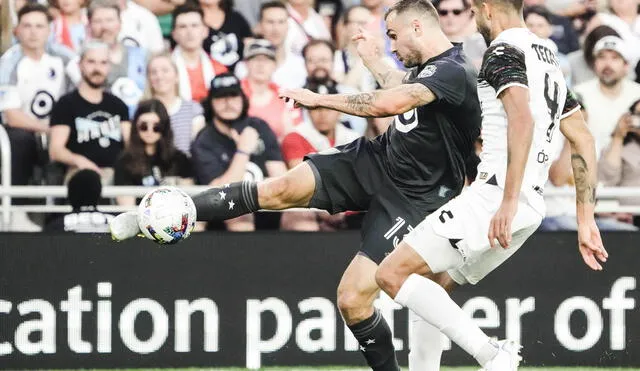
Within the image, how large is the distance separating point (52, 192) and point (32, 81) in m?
1.20

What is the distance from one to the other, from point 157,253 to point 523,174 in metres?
3.38

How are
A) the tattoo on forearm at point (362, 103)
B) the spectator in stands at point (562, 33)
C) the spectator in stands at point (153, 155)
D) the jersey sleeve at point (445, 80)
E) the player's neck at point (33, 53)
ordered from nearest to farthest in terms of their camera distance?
the tattoo on forearm at point (362, 103) → the jersey sleeve at point (445, 80) → the spectator in stands at point (153, 155) → the player's neck at point (33, 53) → the spectator in stands at point (562, 33)

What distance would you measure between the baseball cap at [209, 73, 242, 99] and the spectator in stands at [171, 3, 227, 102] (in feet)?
1.12

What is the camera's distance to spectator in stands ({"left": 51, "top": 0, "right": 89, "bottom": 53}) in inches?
401

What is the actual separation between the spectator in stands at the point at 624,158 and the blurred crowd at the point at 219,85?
0.01 metres

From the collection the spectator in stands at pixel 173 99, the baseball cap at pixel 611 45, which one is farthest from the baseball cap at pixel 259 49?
the baseball cap at pixel 611 45

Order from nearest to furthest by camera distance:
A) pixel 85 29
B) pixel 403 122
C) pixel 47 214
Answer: pixel 403 122 → pixel 47 214 → pixel 85 29

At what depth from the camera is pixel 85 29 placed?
402 inches

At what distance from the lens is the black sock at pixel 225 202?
23.2 feet

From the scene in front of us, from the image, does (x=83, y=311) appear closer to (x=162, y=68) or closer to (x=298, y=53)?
(x=162, y=68)

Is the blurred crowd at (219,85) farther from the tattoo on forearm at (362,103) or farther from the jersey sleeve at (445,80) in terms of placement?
the tattoo on forearm at (362,103)

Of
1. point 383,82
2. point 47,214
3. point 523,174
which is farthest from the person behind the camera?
point 47,214

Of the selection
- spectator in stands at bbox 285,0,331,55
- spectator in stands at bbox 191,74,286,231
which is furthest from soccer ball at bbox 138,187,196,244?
spectator in stands at bbox 285,0,331,55

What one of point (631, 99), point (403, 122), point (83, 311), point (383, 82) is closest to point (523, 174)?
point (403, 122)
